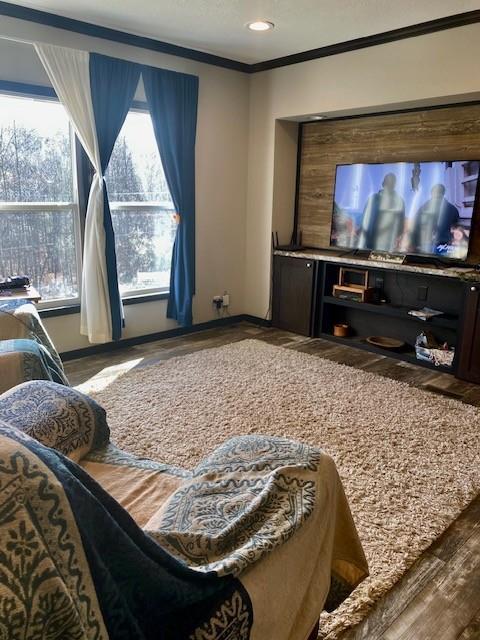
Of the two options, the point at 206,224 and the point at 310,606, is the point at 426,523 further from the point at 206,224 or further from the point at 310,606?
the point at 206,224

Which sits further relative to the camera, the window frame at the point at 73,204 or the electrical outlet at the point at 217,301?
the electrical outlet at the point at 217,301

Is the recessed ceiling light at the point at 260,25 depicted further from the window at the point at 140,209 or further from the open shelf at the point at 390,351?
the open shelf at the point at 390,351

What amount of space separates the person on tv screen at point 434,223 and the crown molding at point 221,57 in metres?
1.11

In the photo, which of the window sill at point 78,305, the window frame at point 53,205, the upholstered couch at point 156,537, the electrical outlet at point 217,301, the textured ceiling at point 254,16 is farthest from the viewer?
the electrical outlet at point 217,301

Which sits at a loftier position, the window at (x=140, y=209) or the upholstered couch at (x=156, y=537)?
the window at (x=140, y=209)

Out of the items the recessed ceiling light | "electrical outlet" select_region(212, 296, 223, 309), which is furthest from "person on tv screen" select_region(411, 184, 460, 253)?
"electrical outlet" select_region(212, 296, 223, 309)

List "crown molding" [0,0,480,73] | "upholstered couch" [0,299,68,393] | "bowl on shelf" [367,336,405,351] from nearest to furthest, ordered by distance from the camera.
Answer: "upholstered couch" [0,299,68,393] → "crown molding" [0,0,480,73] → "bowl on shelf" [367,336,405,351]

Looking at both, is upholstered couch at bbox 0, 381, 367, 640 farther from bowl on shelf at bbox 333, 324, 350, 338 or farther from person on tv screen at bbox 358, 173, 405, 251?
bowl on shelf at bbox 333, 324, 350, 338

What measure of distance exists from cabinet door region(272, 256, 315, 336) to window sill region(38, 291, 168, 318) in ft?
3.75

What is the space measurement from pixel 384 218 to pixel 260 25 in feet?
5.87

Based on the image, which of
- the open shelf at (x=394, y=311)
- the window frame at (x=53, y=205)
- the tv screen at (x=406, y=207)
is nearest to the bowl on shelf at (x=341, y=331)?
the open shelf at (x=394, y=311)

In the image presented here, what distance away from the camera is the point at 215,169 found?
4660 millimetres

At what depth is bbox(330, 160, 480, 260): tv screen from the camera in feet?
12.1

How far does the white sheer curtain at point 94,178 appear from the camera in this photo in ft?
11.3
